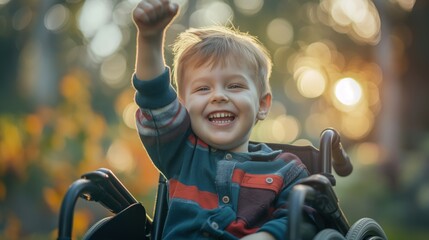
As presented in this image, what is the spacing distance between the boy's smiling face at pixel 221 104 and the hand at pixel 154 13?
414 mm

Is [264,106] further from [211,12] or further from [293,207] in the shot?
[211,12]

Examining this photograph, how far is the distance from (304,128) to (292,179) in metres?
24.6

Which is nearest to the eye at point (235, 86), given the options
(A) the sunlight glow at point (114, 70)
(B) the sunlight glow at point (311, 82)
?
(B) the sunlight glow at point (311, 82)

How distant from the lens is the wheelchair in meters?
2.69

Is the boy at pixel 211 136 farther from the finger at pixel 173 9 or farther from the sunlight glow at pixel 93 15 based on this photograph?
the sunlight glow at pixel 93 15

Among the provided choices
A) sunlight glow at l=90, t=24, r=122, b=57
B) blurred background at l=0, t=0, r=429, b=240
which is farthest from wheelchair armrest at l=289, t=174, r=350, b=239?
sunlight glow at l=90, t=24, r=122, b=57

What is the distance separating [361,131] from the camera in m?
23.8

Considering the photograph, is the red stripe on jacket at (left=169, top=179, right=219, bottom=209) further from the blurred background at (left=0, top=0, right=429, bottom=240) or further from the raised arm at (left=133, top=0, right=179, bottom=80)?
the blurred background at (left=0, top=0, right=429, bottom=240)

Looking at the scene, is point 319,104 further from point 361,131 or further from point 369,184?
point 369,184

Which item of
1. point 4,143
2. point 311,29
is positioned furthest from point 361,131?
point 4,143

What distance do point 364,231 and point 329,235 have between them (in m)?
0.38

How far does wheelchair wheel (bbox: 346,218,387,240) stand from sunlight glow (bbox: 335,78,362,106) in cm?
1837

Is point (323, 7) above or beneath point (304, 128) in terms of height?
above

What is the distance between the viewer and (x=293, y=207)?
2461 millimetres
